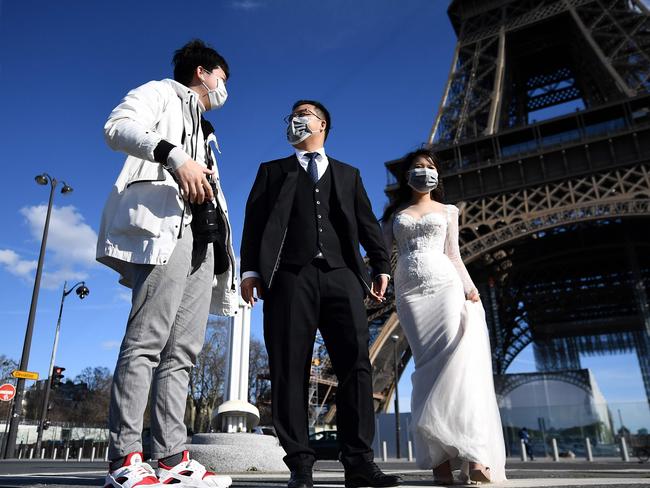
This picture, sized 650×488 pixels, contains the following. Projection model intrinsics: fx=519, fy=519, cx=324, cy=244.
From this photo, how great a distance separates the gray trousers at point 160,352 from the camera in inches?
79.6

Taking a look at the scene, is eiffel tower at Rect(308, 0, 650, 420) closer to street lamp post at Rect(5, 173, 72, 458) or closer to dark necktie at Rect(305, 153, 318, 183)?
street lamp post at Rect(5, 173, 72, 458)

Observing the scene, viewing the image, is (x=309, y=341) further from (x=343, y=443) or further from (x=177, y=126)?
(x=177, y=126)

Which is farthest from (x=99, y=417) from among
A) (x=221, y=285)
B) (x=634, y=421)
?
(x=221, y=285)

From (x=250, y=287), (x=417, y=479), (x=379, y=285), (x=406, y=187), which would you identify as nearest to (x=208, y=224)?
(x=250, y=287)

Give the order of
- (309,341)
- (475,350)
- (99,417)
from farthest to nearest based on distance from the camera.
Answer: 1. (99,417)
2. (475,350)
3. (309,341)

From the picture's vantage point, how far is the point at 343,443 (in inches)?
95.4

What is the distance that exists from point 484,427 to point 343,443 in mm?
998

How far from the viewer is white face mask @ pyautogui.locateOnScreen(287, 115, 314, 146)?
297 cm

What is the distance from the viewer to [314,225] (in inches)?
105

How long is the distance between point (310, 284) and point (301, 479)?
88 centimetres

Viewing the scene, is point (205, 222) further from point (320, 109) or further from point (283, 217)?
point (320, 109)

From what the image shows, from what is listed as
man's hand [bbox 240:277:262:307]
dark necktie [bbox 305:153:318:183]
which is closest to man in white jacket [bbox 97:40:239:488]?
man's hand [bbox 240:277:262:307]

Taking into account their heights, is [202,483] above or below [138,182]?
below

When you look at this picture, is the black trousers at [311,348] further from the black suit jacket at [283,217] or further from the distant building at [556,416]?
the distant building at [556,416]
